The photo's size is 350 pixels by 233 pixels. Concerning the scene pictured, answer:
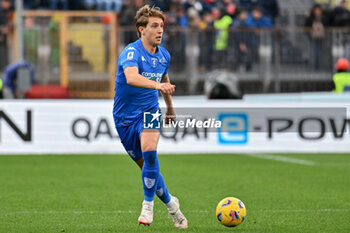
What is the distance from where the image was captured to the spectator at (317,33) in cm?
2189

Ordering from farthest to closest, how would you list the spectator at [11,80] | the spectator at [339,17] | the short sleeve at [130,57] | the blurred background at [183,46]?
the spectator at [339,17]
the blurred background at [183,46]
the spectator at [11,80]
the short sleeve at [130,57]

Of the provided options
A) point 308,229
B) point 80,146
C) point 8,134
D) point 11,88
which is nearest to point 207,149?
point 80,146

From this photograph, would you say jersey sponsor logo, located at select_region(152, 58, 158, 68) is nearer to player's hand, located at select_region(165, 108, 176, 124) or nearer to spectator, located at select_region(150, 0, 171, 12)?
player's hand, located at select_region(165, 108, 176, 124)

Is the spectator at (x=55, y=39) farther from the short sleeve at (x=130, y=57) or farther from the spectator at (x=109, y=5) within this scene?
the short sleeve at (x=130, y=57)

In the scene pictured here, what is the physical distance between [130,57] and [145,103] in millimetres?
537

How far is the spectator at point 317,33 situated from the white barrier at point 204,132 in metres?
5.15

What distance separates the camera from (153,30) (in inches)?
285

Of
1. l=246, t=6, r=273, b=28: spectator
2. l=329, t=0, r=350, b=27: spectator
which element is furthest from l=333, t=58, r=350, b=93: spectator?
l=329, t=0, r=350, b=27: spectator

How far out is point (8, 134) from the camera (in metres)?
16.2

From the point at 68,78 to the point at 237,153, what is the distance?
649 cm

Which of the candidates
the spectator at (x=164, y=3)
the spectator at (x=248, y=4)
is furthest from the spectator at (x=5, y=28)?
the spectator at (x=248, y=4)

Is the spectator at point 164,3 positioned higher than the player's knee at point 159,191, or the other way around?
the spectator at point 164,3

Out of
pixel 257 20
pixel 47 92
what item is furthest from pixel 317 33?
pixel 47 92

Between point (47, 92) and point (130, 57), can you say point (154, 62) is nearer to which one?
point (130, 57)
